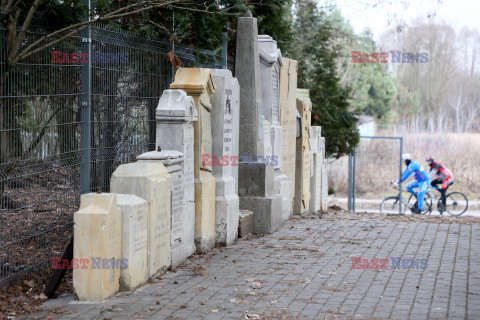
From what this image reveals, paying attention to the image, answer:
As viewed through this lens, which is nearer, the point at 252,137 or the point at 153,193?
the point at 153,193

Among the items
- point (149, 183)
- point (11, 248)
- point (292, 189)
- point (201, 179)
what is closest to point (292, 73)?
point (292, 189)

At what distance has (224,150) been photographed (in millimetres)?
9680

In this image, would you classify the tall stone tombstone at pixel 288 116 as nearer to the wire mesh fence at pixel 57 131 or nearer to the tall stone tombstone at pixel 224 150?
the tall stone tombstone at pixel 224 150

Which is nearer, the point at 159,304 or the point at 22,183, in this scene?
the point at 159,304

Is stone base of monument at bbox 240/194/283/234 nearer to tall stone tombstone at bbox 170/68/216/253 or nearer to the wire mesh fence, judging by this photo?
tall stone tombstone at bbox 170/68/216/253

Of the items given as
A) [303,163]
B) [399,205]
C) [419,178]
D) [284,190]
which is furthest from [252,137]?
[399,205]

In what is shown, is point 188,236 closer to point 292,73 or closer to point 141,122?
point 141,122

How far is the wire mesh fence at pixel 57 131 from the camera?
6.86 meters

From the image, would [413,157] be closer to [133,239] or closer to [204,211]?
[204,211]

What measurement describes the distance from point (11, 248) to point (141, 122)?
3.40 m

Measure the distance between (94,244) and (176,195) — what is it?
187cm

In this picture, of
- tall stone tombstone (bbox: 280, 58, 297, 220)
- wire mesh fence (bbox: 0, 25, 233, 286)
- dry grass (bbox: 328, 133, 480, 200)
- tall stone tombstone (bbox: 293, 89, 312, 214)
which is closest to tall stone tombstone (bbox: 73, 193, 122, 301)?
wire mesh fence (bbox: 0, 25, 233, 286)

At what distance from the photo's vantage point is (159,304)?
253 inches

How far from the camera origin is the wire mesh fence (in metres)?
6.86
